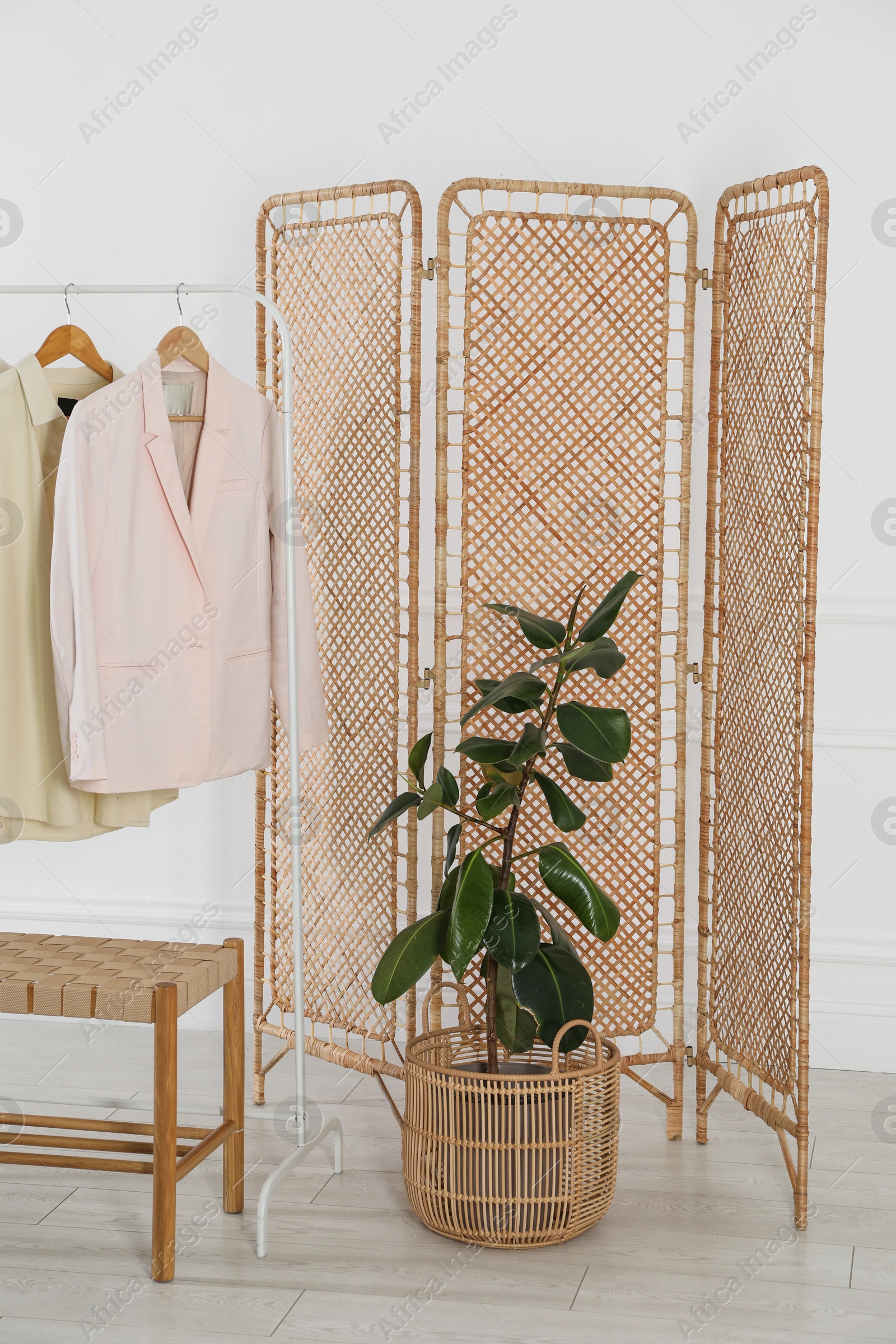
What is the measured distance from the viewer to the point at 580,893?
248cm

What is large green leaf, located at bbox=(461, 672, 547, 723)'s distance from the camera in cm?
240

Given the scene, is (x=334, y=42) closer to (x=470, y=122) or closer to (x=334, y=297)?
(x=470, y=122)

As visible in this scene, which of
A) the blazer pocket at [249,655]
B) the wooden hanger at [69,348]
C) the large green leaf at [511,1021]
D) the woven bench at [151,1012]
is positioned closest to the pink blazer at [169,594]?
the blazer pocket at [249,655]

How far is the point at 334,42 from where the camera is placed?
11.2 ft

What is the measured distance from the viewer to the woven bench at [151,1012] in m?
2.21

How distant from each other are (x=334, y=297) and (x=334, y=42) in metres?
0.94

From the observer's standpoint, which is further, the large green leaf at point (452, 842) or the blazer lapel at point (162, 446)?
the large green leaf at point (452, 842)

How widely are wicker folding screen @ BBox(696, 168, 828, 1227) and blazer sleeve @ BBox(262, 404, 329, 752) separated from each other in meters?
0.92

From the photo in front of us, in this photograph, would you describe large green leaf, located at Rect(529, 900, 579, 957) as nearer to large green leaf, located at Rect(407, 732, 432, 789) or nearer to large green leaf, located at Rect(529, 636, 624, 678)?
large green leaf, located at Rect(407, 732, 432, 789)

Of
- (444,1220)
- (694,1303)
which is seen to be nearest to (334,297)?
(444,1220)

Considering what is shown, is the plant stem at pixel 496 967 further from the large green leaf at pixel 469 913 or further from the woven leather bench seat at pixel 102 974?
the woven leather bench seat at pixel 102 974

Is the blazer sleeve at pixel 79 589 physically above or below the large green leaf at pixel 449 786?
above

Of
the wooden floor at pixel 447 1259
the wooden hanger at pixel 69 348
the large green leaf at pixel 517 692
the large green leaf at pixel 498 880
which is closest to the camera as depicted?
the wooden floor at pixel 447 1259

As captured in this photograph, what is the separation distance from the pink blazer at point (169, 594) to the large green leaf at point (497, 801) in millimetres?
442
